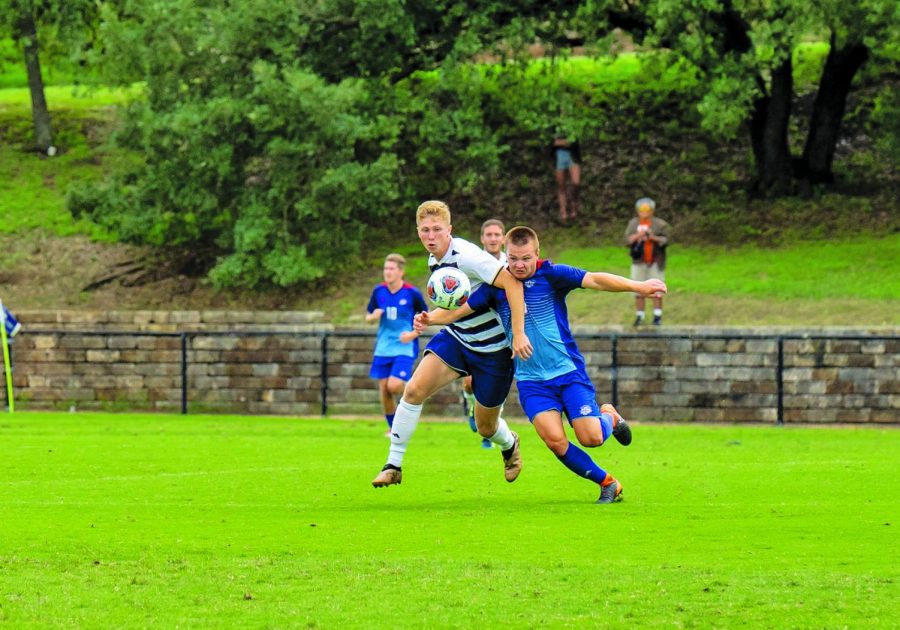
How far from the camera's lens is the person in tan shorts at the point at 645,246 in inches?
1000

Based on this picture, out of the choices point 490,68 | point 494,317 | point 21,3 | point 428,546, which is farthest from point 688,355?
point 21,3

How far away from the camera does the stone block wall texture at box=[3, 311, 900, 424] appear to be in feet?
79.2

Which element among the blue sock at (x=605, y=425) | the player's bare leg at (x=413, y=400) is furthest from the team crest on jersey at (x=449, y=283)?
the blue sock at (x=605, y=425)

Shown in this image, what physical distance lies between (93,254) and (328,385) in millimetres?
9745

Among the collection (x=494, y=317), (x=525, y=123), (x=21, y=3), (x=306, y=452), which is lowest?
(x=306, y=452)

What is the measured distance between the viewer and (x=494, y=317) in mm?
12008

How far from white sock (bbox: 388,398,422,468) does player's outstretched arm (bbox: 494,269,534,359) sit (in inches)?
50.0

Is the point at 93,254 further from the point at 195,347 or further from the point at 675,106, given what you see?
the point at 675,106

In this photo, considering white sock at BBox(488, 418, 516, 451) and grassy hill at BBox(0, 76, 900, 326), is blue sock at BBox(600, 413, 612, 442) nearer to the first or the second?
white sock at BBox(488, 418, 516, 451)

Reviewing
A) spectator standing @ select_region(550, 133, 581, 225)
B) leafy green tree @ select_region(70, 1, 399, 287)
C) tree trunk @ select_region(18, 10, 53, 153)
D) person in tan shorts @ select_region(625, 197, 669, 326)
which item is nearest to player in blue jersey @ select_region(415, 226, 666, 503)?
person in tan shorts @ select_region(625, 197, 669, 326)

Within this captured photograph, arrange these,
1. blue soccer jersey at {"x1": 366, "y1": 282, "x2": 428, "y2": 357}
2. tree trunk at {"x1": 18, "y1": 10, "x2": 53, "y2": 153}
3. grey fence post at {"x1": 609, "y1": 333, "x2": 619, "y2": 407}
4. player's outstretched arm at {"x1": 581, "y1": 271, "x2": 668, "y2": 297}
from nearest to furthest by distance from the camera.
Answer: player's outstretched arm at {"x1": 581, "y1": 271, "x2": 668, "y2": 297}, blue soccer jersey at {"x1": 366, "y1": 282, "x2": 428, "y2": 357}, grey fence post at {"x1": 609, "y1": 333, "x2": 619, "y2": 407}, tree trunk at {"x1": 18, "y1": 10, "x2": 53, "y2": 153}

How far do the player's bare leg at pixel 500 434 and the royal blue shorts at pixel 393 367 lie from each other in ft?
19.5

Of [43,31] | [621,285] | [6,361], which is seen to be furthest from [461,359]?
[43,31]

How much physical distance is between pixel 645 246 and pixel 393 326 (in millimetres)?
7873
